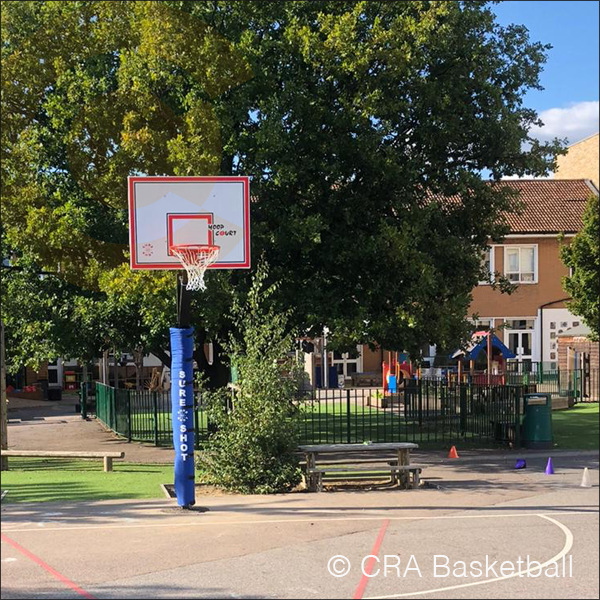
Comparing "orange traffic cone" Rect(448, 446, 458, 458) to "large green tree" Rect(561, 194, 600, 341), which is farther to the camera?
"large green tree" Rect(561, 194, 600, 341)

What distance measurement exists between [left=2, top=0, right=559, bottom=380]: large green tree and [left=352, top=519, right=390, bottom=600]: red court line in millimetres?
7163

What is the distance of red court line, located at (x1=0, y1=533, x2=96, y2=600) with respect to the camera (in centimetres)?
754

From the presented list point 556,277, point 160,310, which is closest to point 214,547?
point 160,310

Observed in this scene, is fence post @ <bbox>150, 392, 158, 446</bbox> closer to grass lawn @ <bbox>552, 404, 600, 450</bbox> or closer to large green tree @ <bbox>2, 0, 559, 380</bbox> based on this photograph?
large green tree @ <bbox>2, 0, 559, 380</bbox>

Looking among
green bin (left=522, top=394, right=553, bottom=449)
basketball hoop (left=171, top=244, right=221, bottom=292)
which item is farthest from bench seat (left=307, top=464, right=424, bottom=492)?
green bin (left=522, top=394, right=553, bottom=449)

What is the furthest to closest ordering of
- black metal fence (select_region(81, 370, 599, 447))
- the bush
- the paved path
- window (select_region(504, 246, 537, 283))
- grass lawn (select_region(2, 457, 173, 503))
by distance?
window (select_region(504, 246, 537, 283)) < the paved path < black metal fence (select_region(81, 370, 599, 447)) < the bush < grass lawn (select_region(2, 457, 173, 503))

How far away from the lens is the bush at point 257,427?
43.3 ft

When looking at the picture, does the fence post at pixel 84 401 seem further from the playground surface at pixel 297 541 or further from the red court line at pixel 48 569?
the red court line at pixel 48 569

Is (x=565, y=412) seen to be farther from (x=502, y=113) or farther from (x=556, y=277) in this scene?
(x=556, y=277)

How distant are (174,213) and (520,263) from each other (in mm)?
30845

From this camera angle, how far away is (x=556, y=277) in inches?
1607

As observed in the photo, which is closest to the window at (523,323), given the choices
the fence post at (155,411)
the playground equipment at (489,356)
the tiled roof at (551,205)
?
the tiled roof at (551,205)

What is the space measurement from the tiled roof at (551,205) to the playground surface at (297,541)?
2869 cm

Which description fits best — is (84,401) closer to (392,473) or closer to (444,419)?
(444,419)
